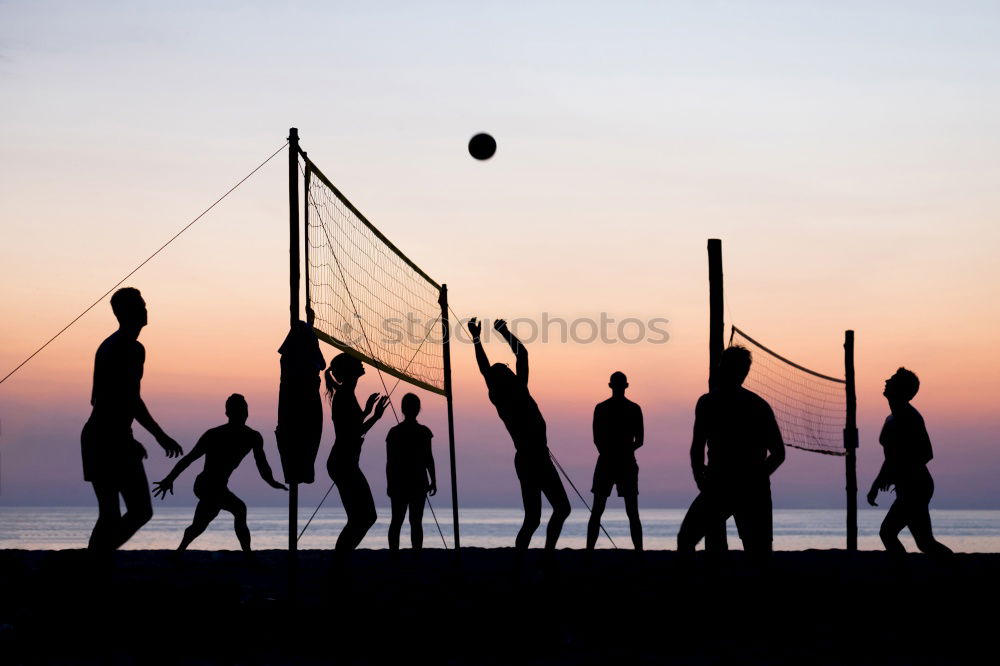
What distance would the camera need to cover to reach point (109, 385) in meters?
6.40

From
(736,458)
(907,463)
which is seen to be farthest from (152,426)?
(907,463)

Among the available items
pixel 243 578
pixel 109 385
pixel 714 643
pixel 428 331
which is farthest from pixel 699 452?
pixel 428 331

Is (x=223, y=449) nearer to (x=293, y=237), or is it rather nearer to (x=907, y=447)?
(x=293, y=237)

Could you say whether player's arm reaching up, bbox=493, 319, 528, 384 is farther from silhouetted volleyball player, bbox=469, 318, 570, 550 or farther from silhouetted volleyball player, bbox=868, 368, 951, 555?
silhouetted volleyball player, bbox=868, 368, 951, 555

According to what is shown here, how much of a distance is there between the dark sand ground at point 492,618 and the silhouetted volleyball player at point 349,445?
425mm

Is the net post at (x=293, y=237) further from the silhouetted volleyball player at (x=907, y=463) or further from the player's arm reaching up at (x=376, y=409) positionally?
the silhouetted volleyball player at (x=907, y=463)

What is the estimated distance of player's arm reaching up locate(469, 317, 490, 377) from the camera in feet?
27.2

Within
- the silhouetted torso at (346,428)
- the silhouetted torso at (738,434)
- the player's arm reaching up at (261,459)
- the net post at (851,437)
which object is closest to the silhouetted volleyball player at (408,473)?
the player's arm reaching up at (261,459)

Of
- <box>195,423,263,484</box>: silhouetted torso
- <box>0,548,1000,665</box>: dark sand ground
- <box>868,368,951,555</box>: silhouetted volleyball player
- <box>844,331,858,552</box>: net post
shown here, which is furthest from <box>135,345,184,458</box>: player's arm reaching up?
<box>844,331,858,552</box>: net post

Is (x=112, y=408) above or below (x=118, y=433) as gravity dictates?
above

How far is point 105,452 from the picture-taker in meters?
6.34

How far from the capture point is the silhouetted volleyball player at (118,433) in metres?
6.30

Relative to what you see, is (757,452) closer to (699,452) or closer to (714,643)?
(699,452)

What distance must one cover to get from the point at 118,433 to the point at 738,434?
11.6 feet
